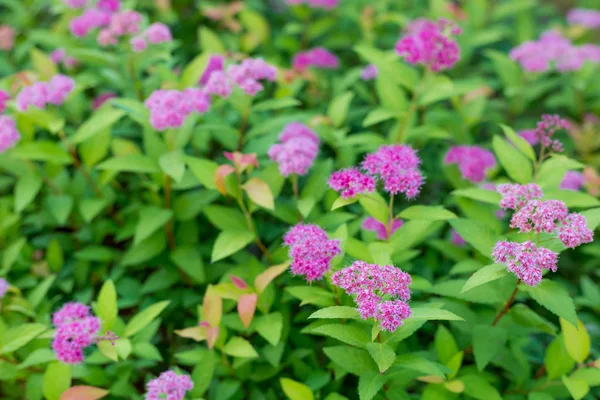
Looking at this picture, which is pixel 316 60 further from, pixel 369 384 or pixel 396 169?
pixel 369 384

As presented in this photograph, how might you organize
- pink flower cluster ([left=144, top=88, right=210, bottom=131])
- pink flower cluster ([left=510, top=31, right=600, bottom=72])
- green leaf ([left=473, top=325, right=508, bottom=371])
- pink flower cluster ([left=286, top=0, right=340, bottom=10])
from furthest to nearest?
pink flower cluster ([left=286, top=0, right=340, bottom=10]) < pink flower cluster ([left=510, top=31, right=600, bottom=72]) < pink flower cluster ([left=144, top=88, right=210, bottom=131]) < green leaf ([left=473, top=325, right=508, bottom=371])

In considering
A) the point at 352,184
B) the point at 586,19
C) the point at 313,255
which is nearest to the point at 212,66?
the point at 352,184

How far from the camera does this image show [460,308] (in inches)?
83.0

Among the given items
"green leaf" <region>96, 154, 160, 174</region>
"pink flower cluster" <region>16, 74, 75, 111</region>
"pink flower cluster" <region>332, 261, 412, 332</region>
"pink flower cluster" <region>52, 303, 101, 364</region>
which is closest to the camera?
"pink flower cluster" <region>332, 261, 412, 332</region>

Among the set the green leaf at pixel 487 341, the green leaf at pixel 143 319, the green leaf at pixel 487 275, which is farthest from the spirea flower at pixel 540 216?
the green leaf at pixel 143 319

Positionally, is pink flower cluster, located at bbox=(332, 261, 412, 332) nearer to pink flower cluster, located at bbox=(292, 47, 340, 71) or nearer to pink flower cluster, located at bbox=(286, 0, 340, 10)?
pink flower cluster, located at bbox=(292, 47, 340, 71)

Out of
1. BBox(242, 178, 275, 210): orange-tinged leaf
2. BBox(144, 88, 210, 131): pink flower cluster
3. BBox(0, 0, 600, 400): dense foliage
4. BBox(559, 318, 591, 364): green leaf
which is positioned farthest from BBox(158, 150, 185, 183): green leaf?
BBox(559, 318, 591, 364): green leaf

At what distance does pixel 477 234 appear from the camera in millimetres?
1923

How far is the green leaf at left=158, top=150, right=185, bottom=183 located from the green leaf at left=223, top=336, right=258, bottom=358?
2.14 ft

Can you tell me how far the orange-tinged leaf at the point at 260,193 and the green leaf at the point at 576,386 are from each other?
48.3 inches

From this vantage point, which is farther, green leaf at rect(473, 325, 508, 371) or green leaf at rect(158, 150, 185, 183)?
green leaf at rect(158, 150, 185, 183)

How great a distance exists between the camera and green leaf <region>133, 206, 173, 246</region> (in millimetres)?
2314

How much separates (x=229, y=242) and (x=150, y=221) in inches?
18.4

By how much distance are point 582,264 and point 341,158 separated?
1496mm
